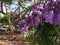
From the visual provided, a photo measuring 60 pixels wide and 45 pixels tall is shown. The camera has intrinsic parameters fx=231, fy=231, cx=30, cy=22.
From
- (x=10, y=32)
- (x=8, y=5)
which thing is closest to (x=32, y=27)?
(x=10, y=32)

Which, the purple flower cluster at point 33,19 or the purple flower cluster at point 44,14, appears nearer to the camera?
the purple flower cluster at point 44,14

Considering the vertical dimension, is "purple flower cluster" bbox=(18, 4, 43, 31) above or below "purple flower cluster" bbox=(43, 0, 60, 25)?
below

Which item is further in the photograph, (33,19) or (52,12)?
(33,19)

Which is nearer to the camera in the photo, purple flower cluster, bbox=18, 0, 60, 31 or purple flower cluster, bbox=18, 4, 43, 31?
purple flower cluster, bbox=18, 0, 60, 31

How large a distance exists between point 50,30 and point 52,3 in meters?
0.19

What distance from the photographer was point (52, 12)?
951 millimetres

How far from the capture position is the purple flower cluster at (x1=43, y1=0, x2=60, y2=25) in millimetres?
934

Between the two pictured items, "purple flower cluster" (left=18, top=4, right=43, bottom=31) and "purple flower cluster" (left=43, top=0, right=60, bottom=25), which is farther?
"purple flower cluster" (left=18, top=4, right=43, bottom=31)

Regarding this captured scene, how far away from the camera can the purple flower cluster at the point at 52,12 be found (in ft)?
3.06

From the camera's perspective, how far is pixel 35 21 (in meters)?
1.06

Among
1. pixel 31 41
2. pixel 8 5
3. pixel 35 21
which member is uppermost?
pixel 35 21

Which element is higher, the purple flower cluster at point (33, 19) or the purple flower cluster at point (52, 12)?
the purple flower cluster at point (52, 12)

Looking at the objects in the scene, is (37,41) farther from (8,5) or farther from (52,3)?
(8,5)

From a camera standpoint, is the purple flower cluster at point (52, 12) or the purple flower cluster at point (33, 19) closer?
the purple flower cluster at point (52, 12)
